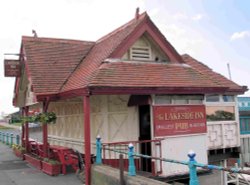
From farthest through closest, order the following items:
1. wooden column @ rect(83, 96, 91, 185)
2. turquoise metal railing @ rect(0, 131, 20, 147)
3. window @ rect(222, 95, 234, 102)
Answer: turquoise metal railing @ rect(0, 131, 20, 147) → window @ rect(222, 95, 234, 102) → wooden column @ rect(83, 96, 91, 185)

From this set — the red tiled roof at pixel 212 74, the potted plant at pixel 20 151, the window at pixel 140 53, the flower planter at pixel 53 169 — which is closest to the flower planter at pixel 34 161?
the potted plant at pixel 20 151

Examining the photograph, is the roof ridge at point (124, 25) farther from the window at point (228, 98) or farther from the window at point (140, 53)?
the window at point (228, 98)

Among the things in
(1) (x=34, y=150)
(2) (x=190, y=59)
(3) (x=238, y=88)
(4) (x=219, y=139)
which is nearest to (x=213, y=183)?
(4) (x=219, y=139)

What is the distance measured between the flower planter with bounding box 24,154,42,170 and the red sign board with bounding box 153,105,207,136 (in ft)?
15.7

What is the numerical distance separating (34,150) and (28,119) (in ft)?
9.20

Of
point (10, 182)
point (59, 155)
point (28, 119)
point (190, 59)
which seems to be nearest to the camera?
point (10, 182)

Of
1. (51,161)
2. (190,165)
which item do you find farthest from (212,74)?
(190,165)

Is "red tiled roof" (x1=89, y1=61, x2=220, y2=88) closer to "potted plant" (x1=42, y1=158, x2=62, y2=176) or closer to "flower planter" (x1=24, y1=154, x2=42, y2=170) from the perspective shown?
"potted plant" (x1=42, y1=158, x2=62, y2=176)

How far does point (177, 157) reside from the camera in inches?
394

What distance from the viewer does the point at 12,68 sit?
1370cm

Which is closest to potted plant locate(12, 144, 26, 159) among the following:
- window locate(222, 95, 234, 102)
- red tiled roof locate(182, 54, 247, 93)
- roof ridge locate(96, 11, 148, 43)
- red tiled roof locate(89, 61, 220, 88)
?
roof ridge locate(96, 11, 148, 43)

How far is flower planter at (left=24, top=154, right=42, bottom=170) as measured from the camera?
11.9 metres

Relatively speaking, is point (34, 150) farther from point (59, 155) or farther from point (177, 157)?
point (177, 157)

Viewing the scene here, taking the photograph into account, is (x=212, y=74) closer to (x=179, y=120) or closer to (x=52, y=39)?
(x=179, y=120)
